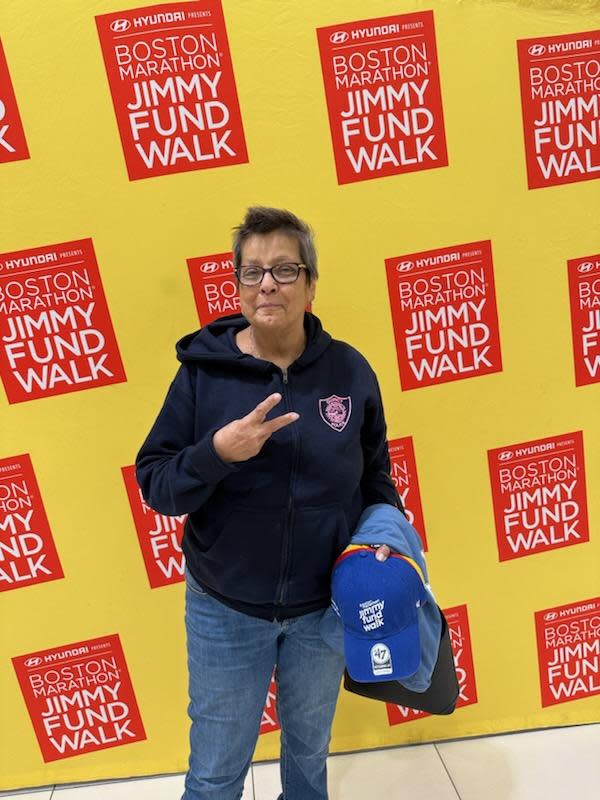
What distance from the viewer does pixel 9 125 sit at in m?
1.34

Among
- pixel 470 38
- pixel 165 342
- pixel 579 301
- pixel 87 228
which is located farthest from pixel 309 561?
pixel 470 38

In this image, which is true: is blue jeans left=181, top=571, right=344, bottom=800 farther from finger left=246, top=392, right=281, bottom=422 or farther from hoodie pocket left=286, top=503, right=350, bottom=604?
finger left=246, top=392, right=281, bottom=422

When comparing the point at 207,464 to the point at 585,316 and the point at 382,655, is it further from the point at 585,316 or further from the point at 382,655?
the point at 585,316

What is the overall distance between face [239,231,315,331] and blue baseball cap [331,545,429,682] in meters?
0.45

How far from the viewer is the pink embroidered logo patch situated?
1.11 metres

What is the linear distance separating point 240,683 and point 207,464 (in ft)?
1.62

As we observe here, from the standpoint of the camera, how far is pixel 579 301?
1.59m

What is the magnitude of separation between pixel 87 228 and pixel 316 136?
0.57 metres

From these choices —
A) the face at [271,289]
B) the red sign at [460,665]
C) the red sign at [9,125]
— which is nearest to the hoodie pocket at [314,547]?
the face at [271,289]

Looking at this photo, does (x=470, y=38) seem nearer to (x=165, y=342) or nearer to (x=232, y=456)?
(x=165, y=342)

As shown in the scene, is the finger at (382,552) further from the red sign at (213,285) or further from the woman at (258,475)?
the red sign at (213,285)

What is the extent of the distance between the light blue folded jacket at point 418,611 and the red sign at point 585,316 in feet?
2.44

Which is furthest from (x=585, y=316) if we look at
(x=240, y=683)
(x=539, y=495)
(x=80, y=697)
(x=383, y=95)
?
(x=80, y=697)

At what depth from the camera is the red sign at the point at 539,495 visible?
5.48 ft
